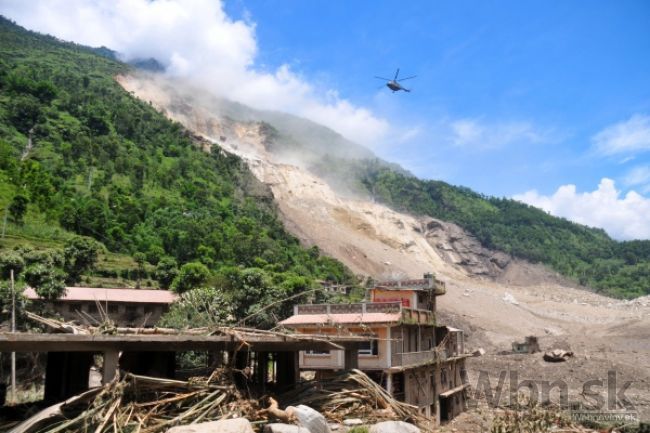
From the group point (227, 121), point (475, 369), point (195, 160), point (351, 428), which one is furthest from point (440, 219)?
point (351, 428)

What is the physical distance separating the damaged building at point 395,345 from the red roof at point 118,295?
621 inches

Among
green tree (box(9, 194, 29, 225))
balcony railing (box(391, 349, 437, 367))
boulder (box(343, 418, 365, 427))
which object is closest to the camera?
boulder (box(343, 418, 365, 427))

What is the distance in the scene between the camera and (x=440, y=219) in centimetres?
13338

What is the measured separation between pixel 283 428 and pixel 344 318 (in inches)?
524

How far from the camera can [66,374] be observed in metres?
11.3

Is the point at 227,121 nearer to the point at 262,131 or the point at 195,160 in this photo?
the point at 262,131

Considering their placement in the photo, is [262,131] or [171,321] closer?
[171,321]

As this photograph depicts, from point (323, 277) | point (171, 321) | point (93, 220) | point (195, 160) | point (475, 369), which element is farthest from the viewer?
point (195, 160)

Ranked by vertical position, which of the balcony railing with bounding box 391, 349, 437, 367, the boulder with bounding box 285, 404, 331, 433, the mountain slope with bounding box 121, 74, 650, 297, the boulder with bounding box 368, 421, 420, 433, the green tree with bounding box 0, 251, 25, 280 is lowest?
the balcony railing with bounding box 391, 349, 437, 367

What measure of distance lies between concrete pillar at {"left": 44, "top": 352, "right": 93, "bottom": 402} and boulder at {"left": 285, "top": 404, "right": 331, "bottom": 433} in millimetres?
4547

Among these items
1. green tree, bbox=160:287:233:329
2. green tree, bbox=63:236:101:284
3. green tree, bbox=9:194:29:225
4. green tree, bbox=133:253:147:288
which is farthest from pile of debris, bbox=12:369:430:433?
green tree, bbox=9:194:29:225

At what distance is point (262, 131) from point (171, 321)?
10472cm

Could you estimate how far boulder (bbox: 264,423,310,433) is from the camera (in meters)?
8.98

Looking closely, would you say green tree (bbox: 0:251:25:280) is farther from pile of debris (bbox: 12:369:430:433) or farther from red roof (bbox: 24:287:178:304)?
pile of debris (bbox: 12:369:430:433)
